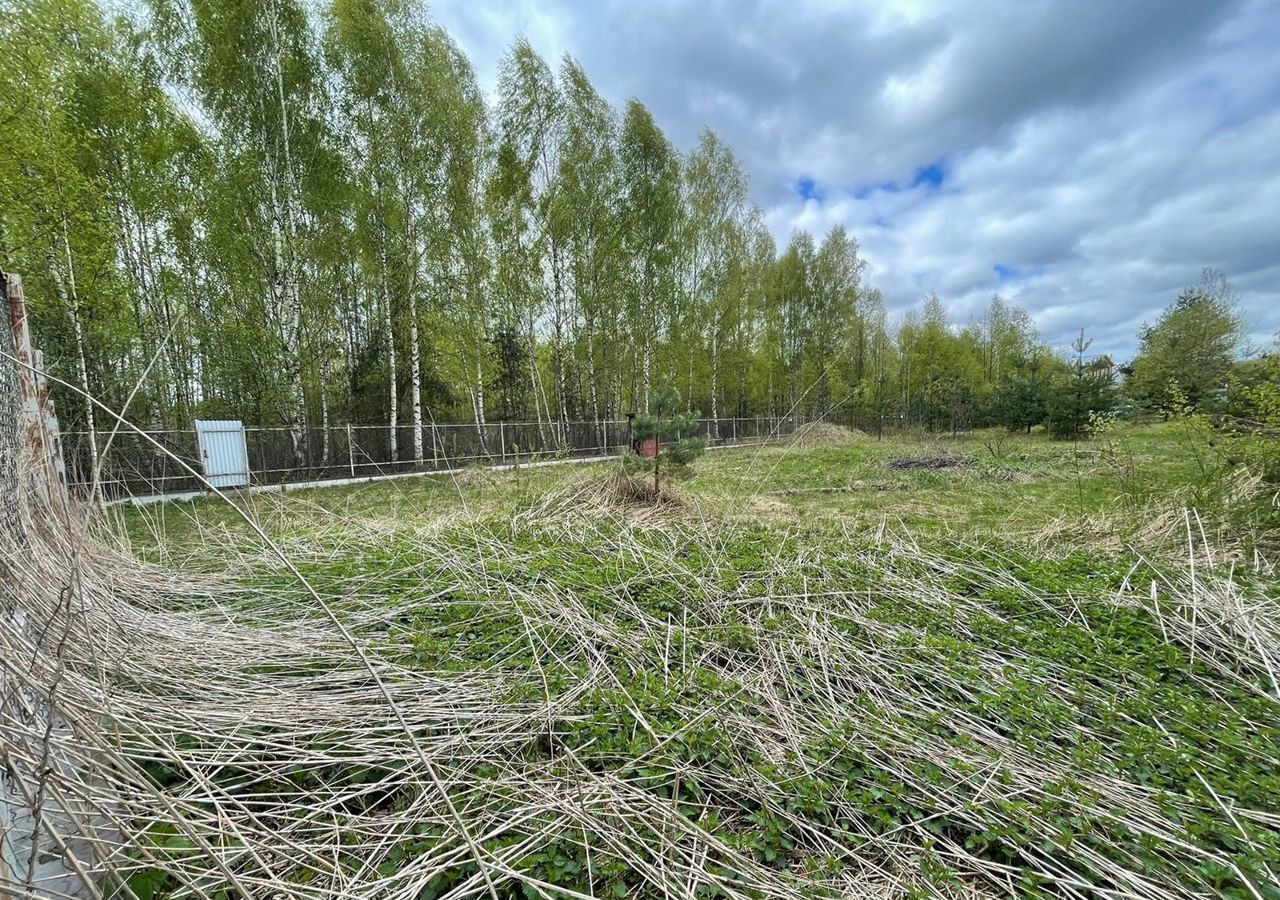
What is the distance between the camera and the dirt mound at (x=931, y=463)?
10.5 meters

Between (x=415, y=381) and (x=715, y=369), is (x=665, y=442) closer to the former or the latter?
(x=415, y=381)

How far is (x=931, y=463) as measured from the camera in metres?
10.8

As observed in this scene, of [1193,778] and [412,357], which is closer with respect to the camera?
[1193,778]

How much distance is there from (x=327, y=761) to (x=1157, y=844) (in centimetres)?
230

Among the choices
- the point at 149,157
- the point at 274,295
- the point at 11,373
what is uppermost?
the point at 149,157

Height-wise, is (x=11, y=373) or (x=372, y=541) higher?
(x=11, y=373)

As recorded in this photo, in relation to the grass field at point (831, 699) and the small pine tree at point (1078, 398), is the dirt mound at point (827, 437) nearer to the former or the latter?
the small pine tree at point (1078, 398)

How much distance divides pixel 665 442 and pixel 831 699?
12.8ft

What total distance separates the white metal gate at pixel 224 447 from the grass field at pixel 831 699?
20.7 feet

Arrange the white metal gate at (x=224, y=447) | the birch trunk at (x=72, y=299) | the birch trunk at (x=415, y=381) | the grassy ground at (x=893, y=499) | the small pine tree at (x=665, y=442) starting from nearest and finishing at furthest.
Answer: the grassy ground at (x=893, y=499)
the small pine tree at (x=665, y=442)
the birch trunk at (x=72, y=299)
the white metal gate at (x=224, y=447)
the birch trunk at (x=415, y=381)

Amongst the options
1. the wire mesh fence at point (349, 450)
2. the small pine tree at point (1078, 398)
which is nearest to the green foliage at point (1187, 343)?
the small pine tree at point (1078, 398)

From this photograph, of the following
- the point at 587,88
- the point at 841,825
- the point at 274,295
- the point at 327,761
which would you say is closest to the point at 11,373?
the point at 327,761

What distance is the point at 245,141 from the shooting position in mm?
9773

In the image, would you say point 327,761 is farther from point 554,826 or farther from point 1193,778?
point 1193,778
